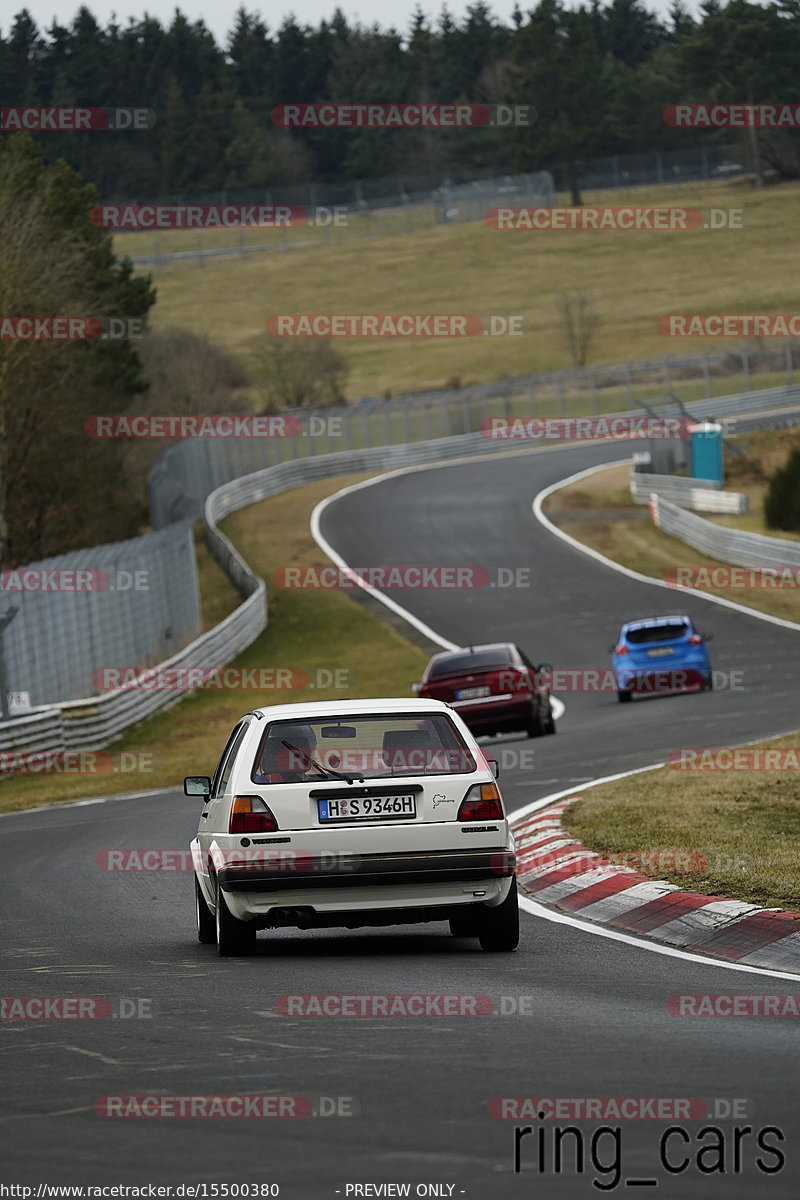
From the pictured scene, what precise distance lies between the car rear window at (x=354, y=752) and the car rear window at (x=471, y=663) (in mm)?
16500

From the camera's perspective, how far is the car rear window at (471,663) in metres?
26.9

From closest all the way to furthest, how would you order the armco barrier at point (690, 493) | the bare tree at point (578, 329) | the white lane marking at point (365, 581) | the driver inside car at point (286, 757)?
the driver inside car at point (286, 757) → the white lane marking at point (365, 581) → the armco barrier at point (690, 493) → the bare tree at point (578, 329)

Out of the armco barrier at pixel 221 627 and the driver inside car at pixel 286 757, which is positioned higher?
the driver inside car at pixel 286 757

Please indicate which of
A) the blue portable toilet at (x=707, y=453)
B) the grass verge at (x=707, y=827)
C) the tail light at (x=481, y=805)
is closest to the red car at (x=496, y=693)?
the grass verge at (x=707, y=827)

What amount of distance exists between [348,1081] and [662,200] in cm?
13820

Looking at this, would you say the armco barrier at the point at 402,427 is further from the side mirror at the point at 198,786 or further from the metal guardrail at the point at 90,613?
the side mirror at the point at 198,786

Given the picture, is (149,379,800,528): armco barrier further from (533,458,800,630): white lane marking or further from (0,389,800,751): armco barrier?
(533,458,800,630): white lane marking

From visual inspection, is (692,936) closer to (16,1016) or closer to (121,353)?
(16,1016)

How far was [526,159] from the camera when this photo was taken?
14600 cm

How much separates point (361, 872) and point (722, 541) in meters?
38.9

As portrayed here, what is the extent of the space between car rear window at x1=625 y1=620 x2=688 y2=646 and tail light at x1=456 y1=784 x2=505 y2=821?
2118 centimetres

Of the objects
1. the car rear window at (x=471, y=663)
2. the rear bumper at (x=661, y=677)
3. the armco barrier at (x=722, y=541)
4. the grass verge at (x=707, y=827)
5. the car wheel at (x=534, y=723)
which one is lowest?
the armco barrier at (x=722, y=541)

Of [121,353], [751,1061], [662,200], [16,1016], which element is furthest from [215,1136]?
[662,200]

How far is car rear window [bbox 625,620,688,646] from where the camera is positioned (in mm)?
30812
